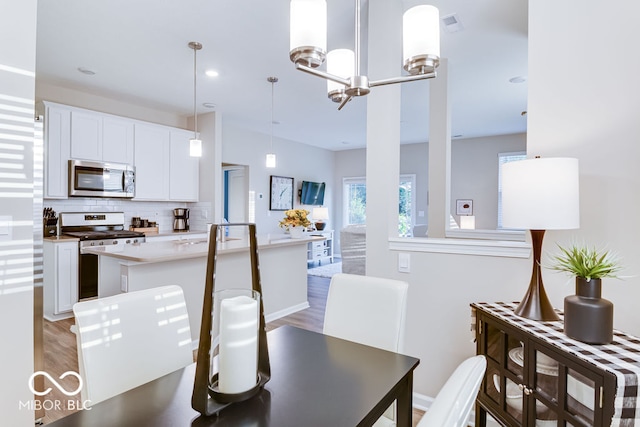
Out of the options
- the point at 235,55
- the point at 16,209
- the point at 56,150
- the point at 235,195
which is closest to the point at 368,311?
the point at 16,209

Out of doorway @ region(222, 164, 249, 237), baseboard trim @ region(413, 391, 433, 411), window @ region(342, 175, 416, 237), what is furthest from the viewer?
window @ region(342, 175, 416, 237)

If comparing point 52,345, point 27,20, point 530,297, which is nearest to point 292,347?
point 530,297

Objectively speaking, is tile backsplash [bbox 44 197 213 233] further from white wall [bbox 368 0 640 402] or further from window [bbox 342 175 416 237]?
white wall [bbox 368 0 640 402]

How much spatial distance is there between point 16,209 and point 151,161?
3.49 meters

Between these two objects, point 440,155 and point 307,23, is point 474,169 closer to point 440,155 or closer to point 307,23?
point 440,155

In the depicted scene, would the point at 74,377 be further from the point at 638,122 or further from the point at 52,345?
the point at 638,122

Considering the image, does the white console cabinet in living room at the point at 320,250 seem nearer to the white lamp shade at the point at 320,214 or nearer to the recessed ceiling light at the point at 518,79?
the white lamp shade at the point at 320,214

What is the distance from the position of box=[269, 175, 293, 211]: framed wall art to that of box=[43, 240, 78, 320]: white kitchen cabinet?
3690 mm

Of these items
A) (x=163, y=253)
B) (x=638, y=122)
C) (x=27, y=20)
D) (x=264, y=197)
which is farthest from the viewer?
(x=264, y=197)

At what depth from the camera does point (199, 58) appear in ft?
11.4

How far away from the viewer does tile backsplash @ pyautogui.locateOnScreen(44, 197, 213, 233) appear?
441 centimetres

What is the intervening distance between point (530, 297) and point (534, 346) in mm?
261

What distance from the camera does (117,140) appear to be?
4.59 m

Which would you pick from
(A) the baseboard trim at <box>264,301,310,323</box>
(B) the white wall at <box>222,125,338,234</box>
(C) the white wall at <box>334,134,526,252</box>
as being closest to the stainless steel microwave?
(B) the white wall at <box>222,125,338,234</box>
